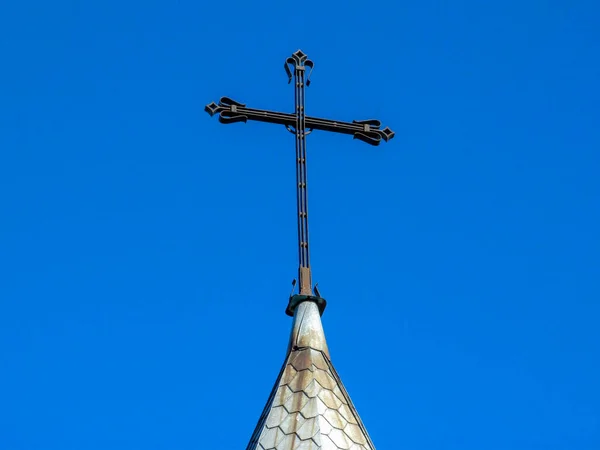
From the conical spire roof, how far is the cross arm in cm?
234

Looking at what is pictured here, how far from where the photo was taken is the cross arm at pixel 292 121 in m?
12.0

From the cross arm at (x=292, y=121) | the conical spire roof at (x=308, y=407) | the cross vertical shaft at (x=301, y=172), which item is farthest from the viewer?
the cross arm at (x=292, y=121)

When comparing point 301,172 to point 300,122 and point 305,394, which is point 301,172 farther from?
point 305,394

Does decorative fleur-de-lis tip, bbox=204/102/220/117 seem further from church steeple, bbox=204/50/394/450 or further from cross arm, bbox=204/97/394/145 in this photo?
church steeple, bbox=204/50/394/450

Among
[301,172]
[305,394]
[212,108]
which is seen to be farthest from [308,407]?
[212,108]

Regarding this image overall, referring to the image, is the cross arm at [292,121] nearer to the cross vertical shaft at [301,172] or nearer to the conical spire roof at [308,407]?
the cross vertical shaft at [301,172]

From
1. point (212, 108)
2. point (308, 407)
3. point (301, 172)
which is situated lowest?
point (308, 407)

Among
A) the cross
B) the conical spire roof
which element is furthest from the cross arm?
the conical spire roof

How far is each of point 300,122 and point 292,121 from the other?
0.24 ft

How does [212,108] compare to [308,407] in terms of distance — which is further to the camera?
[212,108]

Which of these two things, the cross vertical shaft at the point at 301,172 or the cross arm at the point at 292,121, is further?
the cross arm at the point at 292,121

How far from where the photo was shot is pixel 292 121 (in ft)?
39.3

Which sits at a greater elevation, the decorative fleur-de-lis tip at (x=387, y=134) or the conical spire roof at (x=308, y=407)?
the decorative fleur-de-lis tip at (x=387, y=134)

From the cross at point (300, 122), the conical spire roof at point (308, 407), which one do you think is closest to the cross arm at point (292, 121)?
the cross at point (300, 122)
